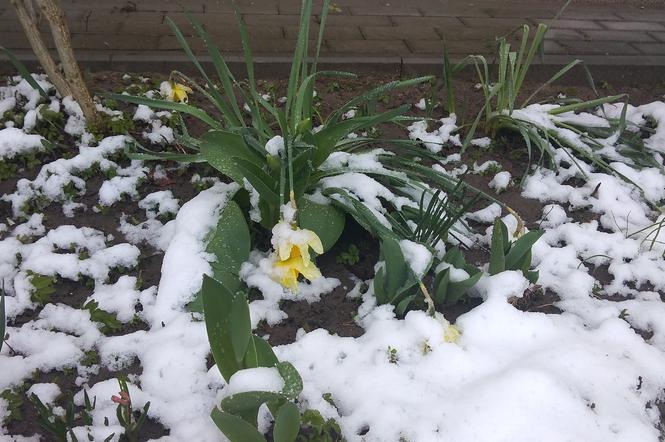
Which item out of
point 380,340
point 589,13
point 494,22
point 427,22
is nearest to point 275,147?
point 380,340

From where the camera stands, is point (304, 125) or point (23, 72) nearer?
point (304, 125)

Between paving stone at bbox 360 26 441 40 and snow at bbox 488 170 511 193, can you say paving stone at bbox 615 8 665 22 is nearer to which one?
paving stone at bbox 360 26 441 40

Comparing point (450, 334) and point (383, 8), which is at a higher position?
point (383, 8)

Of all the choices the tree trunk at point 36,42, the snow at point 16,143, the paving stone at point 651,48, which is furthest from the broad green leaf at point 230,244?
the paving stone at point 651,48

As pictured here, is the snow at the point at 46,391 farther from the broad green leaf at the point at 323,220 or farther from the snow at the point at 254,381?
the broad green leaf at the point at 323,220

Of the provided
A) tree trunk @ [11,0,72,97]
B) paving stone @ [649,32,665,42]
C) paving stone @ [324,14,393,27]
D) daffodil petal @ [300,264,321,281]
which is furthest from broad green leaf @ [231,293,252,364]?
paving stone @ [649,32,665,42]

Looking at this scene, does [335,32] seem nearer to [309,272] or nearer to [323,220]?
[323,220]

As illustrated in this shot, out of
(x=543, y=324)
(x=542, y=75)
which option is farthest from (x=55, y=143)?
(x=542, y=75)
